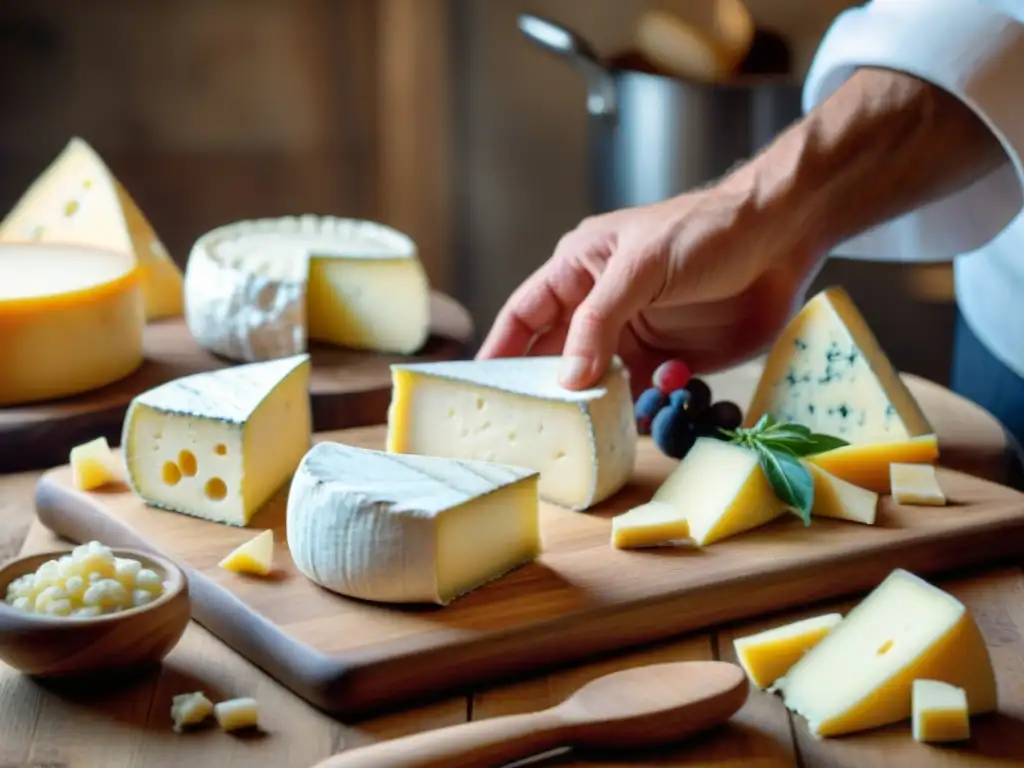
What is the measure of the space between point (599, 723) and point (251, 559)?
0.45m

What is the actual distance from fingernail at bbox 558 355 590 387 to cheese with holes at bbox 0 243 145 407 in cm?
Result: 75

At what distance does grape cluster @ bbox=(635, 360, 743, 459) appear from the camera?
1.83 metres

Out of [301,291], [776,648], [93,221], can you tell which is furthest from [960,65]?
[93,221]

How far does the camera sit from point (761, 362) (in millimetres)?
2340

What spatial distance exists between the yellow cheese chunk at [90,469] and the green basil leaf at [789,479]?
0.78 meters

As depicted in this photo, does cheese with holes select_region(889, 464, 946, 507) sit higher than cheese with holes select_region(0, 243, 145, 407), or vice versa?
cheese with holes select_region(0, 243, 145, 407)

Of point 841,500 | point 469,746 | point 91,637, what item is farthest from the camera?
point 841,500

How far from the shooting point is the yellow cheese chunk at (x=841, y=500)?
164 cm

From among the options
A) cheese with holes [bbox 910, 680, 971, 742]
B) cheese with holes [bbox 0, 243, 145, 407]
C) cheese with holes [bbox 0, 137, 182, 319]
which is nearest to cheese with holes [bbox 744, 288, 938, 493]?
cheese with holes [bbox 910, 680, 971, 742]

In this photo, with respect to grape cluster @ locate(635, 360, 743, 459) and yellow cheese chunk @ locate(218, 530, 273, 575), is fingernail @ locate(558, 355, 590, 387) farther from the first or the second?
yellow cheese chunk @ locate(218, 530, 273, 575)

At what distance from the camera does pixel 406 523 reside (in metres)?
1.36

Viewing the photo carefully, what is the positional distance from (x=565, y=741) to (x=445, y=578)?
27 cm

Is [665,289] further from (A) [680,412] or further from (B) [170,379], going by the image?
(B) [170,379]

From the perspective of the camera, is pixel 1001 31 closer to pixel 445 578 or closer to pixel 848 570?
pixel 848 570
